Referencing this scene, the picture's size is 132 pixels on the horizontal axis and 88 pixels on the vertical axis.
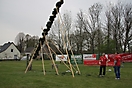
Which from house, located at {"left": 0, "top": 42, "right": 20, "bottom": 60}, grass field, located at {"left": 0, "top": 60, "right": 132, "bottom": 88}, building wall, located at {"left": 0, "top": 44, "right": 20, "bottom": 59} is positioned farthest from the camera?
building wall, located at {"left": 0, "top": 44, "right": 20, "bottom": 59}

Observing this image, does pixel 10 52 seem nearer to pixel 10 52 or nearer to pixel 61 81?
pixel 10 52

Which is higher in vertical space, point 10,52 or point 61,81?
point 10,52

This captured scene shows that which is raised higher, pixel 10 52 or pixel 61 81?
pixel 10 52

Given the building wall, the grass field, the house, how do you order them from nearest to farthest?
the grass field, the house, the building wall

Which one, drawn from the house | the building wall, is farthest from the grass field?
the building wall

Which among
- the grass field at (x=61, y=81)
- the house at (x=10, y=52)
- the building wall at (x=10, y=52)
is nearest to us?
the grass field at (x=61, y=81)

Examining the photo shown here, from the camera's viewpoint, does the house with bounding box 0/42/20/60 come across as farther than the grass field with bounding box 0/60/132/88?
Yes

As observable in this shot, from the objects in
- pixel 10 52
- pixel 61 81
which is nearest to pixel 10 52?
pixel 10 52

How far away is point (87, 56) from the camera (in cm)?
3369

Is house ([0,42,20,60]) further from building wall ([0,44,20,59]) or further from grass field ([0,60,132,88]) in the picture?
grass field ([0,60,132,88])

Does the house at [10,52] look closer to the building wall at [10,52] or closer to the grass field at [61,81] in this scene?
the building wall at [10,52]

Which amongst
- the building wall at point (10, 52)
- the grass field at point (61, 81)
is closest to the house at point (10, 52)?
the building wall at point (10, 52)

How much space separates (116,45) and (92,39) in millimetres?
6872

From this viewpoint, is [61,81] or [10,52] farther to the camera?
[10,52]
